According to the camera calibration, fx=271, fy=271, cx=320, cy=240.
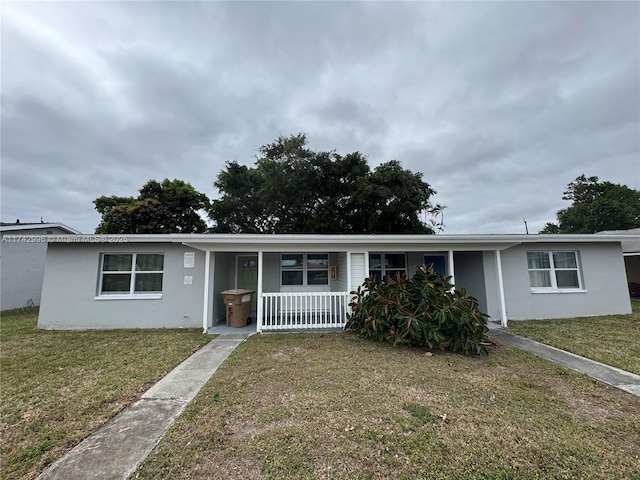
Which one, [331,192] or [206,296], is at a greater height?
[331,192]

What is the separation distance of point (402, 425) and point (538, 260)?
888 cm

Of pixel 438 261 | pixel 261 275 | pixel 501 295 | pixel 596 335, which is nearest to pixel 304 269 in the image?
pixel 261 275

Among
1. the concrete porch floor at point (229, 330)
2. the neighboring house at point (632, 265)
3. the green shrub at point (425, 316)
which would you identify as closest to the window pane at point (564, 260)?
the green shrub at point (425, 316)

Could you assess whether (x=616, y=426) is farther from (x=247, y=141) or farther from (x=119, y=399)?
(x=247, y=141)

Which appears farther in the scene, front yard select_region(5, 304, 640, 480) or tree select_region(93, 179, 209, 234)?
tree select_region(93, 179, 209, 234)

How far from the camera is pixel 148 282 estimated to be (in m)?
8.09

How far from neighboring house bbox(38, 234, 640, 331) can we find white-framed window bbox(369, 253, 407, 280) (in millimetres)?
1616

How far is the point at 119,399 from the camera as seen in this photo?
11.5ft

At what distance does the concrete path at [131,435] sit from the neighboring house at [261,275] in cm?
341

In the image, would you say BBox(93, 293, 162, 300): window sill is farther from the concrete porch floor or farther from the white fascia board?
the white fascia board

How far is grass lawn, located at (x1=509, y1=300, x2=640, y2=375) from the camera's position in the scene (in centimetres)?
492

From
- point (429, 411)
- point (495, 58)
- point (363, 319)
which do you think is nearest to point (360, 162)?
point (495, 58)

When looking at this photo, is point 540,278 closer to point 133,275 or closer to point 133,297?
point 133,297

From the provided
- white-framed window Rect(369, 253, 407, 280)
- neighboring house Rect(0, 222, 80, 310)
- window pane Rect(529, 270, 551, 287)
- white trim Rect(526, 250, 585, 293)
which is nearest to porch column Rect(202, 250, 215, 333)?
white-framed window Rect(369, 253, 407, 280)
